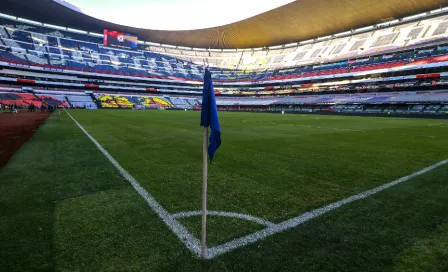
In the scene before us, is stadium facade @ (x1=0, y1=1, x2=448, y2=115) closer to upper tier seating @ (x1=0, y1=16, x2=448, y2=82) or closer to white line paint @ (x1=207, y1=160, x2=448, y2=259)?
upper tier seating @ (x1=0, y1=16, x2=448, y2=82)

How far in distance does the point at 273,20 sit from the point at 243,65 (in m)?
27.0

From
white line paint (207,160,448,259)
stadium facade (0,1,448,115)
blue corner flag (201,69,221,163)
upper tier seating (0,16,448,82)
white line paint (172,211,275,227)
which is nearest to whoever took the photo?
blue corner flag (201,69,221,163)

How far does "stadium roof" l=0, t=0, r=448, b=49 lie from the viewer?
193 feet

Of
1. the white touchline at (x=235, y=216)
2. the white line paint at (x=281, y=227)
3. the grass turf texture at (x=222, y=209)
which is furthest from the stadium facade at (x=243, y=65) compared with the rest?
the white touchline at (x=235, y=216)

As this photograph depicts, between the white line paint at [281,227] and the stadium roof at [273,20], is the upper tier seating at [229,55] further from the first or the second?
the white line paint at [281,227]

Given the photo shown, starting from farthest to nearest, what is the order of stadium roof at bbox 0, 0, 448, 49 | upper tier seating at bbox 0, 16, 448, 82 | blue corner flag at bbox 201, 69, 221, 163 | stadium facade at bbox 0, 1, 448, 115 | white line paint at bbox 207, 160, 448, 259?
stadium roof at bbox 0, 0, 448, 49 → upper tier seating at bbox 0, 16, 448, 82 → stadium facade at bbox 0, 1, 448, 115 → white line paint at bbox 207, 160, 448, 259 → blue corner flag at bbox 201, 69, 221, 163

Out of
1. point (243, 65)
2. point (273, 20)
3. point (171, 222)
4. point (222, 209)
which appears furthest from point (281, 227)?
point (243, 65)

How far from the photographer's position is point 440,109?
38844mm

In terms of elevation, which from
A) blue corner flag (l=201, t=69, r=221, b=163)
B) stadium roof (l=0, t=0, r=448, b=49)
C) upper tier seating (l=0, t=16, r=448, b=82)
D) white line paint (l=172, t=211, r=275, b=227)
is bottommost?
white line paint (l=172, t=211, r=275, b=227)

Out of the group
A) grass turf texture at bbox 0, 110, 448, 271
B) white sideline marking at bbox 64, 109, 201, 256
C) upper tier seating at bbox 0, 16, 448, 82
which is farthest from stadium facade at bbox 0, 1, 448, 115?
white sideline marking at bbox 64, 109, 201, 256

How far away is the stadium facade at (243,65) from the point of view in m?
51.7

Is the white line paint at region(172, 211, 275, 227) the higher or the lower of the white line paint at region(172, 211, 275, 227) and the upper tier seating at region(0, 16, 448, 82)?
the lower

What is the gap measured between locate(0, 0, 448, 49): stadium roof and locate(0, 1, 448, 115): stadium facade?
20.8 inches

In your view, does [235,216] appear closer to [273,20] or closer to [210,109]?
[210,109]
